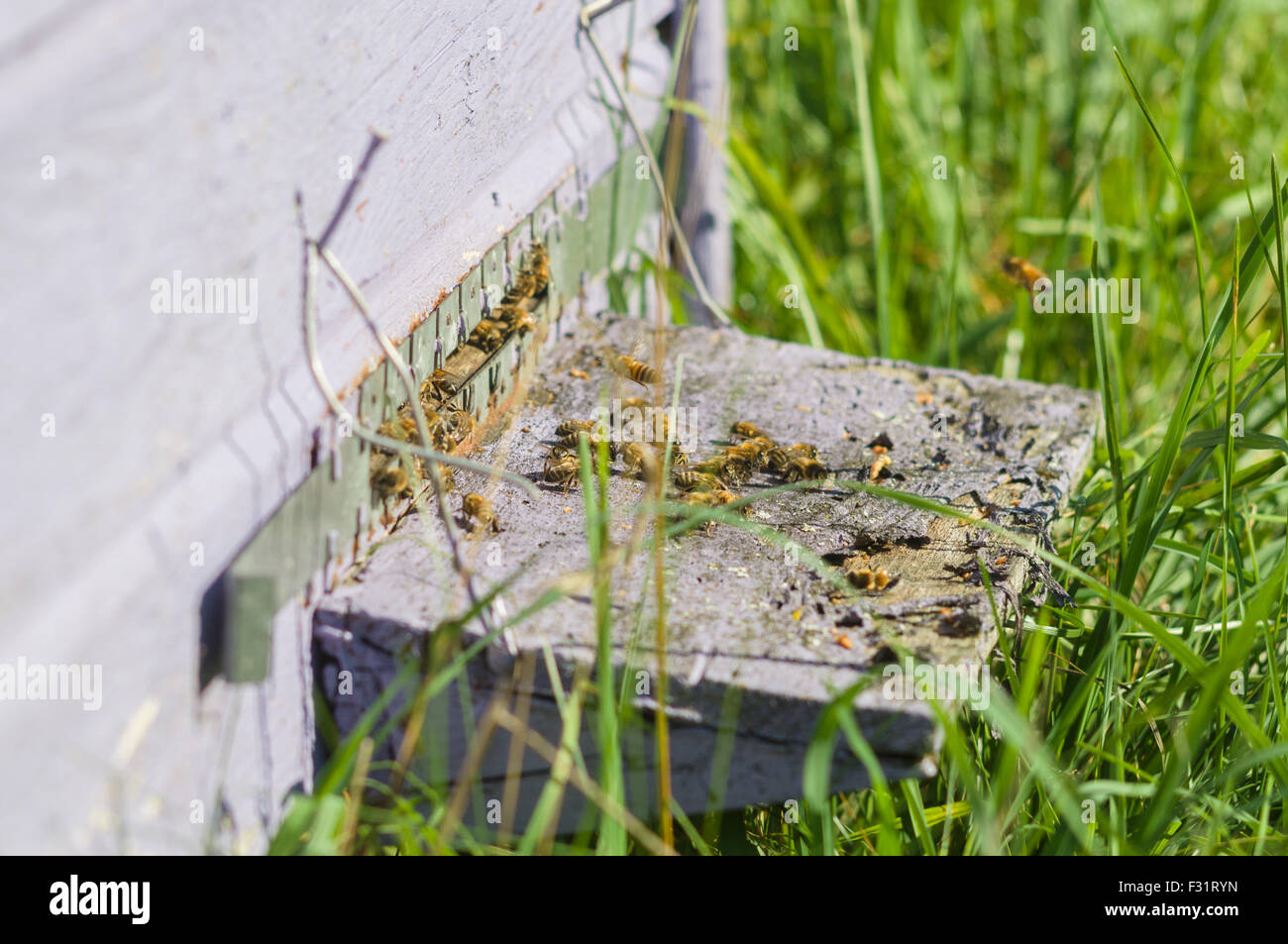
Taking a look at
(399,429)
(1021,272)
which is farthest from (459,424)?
(1021,272)

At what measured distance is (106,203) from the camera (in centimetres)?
108

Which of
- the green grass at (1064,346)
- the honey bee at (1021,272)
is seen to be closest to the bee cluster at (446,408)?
the green grass at (1064,346)

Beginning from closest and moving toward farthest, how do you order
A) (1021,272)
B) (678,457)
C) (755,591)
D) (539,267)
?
1. (755,591)
2. (678,457)
3. (539,267)
4. (1021,272)

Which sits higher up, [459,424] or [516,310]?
[516,310]

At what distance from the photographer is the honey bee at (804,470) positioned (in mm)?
1938

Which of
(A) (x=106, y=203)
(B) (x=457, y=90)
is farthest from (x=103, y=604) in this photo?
(B) (x=457, y=90)

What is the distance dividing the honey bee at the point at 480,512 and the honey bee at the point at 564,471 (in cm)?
13

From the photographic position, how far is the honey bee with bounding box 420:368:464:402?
181cm

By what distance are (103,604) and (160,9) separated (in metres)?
0.59

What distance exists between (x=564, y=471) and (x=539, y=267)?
52 centimetres

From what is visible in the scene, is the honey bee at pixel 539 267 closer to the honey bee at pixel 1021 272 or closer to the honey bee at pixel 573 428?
the honey bee at pixel 573 428

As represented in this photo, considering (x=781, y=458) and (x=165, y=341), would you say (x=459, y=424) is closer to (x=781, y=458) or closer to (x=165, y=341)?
(x=781, y=458)

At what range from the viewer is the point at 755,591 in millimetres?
1664

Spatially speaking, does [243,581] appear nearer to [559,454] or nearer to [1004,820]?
[559,454]
